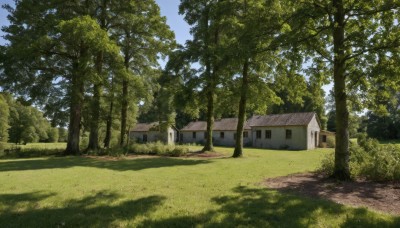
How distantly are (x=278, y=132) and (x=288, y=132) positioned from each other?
1440 mm

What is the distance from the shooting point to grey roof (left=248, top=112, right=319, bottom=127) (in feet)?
132

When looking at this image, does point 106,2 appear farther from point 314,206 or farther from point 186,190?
point 314,206

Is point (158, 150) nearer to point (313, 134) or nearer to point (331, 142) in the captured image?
point (313, 134)

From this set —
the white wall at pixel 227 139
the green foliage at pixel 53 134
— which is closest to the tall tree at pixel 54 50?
the white wall at pixel 227 139

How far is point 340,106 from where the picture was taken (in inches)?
474

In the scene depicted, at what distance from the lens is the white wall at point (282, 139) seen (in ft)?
130

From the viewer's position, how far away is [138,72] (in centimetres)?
3008

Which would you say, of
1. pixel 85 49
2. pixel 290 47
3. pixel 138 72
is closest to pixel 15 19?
pixel 85 49

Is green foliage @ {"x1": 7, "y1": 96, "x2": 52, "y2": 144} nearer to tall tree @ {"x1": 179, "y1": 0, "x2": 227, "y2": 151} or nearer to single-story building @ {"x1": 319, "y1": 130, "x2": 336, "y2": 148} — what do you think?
tall tree @ {"x1": 179, "y1": 0, "x2": 227, "y2": 151}

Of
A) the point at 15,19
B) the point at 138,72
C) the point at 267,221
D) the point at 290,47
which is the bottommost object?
the point at 267,221

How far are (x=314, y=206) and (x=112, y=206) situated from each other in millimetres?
4831

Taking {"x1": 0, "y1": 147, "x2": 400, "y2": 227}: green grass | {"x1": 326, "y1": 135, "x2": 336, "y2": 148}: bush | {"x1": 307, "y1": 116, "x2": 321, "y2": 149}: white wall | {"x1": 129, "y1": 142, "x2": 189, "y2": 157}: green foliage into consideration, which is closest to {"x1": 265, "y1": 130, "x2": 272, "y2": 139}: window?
{"x1": 307, "y1": 116, "x2": 321, "y2": 149}: white wall

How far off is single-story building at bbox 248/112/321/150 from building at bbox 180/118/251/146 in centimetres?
268

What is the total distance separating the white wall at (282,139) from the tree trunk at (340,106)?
2800cm
